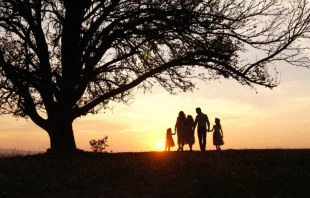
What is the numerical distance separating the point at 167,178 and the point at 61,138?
32.2 feet

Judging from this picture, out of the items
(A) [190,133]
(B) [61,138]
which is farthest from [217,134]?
(B) [61,138]

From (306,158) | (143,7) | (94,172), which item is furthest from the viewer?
(143,7)

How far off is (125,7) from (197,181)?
37.0ft

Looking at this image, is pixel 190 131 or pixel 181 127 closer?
pixel 190 131

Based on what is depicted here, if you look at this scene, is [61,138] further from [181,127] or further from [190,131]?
[190,131]

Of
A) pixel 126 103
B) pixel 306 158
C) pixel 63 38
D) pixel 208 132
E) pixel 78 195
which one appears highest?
pixel 63 38

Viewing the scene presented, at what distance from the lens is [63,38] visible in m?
21.7

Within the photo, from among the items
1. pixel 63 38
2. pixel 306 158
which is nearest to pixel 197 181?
pixel 306 158

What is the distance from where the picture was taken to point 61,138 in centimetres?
2141

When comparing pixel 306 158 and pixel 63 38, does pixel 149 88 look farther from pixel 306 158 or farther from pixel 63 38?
pixel 306 158

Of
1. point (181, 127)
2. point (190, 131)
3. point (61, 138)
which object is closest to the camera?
point (61, 138)

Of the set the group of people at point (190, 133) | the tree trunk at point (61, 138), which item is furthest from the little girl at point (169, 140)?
the tree trunk at point (61, 138)

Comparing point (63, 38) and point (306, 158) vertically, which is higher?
point (63, 38)

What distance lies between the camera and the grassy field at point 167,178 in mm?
11578
